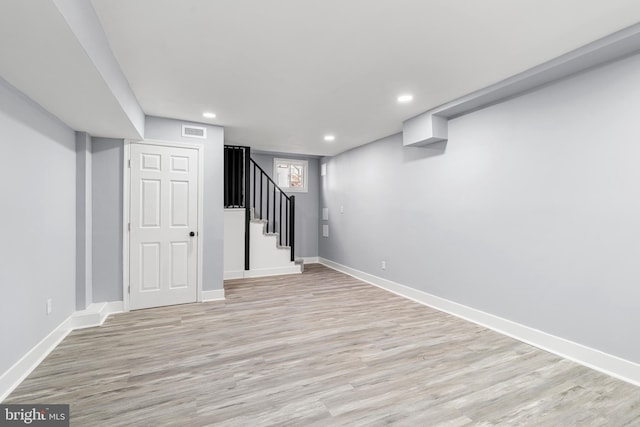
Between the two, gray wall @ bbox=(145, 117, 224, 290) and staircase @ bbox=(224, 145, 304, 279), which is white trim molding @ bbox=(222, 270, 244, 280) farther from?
gray wall @ bbox=(145, 117, 224, 290)

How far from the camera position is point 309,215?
7352mm

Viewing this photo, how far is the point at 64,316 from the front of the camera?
3.05 meters

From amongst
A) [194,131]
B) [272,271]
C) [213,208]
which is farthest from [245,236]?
[194,131]

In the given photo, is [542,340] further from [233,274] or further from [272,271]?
[233,274]

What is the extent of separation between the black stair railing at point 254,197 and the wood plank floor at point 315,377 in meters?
2.71

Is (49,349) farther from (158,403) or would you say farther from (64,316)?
(158,403)

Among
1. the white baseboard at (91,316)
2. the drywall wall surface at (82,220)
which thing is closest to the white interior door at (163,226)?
the white baseboard at (91,316)

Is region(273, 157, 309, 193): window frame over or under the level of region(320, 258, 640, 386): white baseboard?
over

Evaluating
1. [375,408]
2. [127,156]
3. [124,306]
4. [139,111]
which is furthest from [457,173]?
[124,306]

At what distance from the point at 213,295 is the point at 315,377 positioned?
256 cm

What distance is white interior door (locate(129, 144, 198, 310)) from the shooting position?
3.88 metres

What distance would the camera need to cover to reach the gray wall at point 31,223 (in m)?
2.10

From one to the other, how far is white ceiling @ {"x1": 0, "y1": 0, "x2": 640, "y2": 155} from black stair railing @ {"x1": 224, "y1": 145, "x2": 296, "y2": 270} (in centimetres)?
220

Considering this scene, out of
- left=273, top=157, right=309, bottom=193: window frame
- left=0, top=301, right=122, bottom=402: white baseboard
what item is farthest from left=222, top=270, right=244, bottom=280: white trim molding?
left=273, top=157, right=309, bottom=193: window frame
